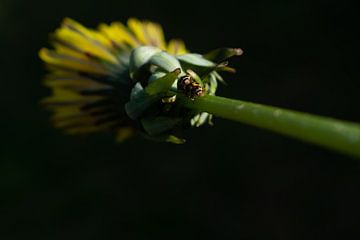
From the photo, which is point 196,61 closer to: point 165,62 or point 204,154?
point 165,62

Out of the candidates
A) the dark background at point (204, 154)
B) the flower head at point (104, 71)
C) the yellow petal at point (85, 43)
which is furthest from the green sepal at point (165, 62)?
the dark background at point (204, 154)

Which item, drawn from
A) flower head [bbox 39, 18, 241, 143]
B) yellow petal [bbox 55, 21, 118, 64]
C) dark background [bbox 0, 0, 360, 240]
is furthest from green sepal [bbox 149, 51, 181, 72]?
dark background [bbox 0, 0, 360, 240]

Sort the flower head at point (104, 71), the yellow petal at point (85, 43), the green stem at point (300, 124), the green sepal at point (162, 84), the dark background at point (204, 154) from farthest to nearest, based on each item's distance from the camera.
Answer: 1. the dark background at point (204, 154)
2. the yellow petal at point (85, 43)
3. the flower head at point (104, 71)
4. the green sepal at point (162, 84)
5. the green stem at point (300, 124)

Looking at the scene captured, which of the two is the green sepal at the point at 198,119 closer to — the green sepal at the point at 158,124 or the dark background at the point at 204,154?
the green sepal at the point at 158,124

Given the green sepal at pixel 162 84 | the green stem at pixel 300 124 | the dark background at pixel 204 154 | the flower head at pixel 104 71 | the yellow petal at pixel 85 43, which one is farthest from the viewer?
the dark background at pixel 204 154

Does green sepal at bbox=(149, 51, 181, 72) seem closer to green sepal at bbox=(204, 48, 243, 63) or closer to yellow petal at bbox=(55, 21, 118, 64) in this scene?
green sepal at bbox=(204, 48, 243, 63)

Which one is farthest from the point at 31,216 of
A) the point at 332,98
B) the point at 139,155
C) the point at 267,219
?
the point at 332,98

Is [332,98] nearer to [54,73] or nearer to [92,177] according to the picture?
[92,177]
